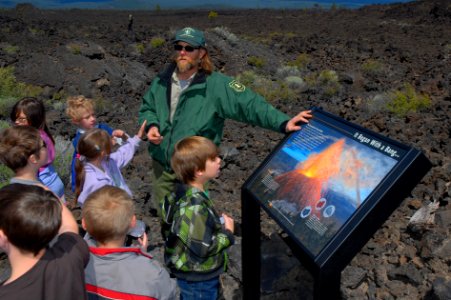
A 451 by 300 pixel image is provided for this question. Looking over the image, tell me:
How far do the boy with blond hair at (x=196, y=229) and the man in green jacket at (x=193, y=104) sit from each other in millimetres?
677

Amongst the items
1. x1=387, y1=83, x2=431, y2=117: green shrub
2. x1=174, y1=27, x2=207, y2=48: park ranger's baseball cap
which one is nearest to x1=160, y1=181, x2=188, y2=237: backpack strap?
x1=174, y1=27, x2=207, y2=48: park ranger's baseball cap

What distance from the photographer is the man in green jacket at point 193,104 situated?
139 inches

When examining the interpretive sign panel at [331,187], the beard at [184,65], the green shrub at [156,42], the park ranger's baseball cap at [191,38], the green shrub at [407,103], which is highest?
the park ranger's baseball cap at [191,38]

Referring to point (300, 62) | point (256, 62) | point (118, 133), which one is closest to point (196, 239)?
point (118, 133)

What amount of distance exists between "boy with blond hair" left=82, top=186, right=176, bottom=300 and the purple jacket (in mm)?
998

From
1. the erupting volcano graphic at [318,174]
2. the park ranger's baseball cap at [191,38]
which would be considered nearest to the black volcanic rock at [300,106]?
the erupting volcano graphic at [318,174]

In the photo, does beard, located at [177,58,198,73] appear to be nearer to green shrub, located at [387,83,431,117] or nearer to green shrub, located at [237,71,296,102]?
green shrub, located at [387,83,431,117]

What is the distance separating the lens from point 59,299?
203 centimetres

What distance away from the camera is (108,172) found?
12.6 feet

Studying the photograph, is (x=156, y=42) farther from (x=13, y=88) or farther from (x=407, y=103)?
(x=407, y=103)

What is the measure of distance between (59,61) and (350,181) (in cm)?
1367

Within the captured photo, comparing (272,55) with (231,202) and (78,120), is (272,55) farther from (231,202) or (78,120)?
(78,120)

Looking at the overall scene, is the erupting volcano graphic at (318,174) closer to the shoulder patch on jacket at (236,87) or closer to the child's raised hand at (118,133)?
the shoulder patch on jacket at (236,87)

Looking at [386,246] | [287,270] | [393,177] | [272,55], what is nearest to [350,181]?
[393,177]
